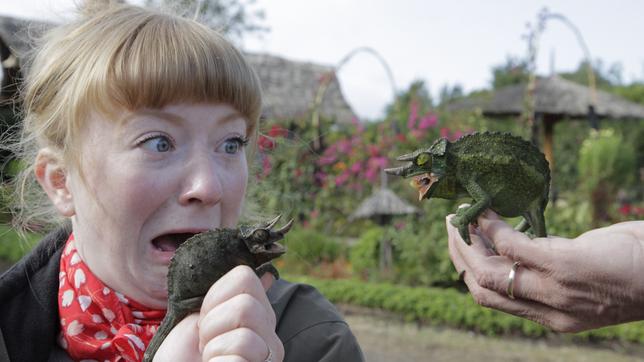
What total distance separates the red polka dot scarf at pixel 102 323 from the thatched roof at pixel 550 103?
14.5m

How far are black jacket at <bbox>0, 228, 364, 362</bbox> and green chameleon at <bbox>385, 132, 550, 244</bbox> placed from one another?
0.89 meters

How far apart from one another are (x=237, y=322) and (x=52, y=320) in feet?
3.90

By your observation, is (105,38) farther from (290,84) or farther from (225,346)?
(290,84)

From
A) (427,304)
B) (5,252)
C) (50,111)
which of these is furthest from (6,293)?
(5,252)

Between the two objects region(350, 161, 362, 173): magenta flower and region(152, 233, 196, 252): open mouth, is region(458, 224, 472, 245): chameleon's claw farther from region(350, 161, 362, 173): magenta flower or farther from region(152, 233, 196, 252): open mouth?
region(350, 161, 362, 173): magenta flower

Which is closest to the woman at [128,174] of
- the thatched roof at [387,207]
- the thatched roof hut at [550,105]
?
the thatched roof at [387,207]

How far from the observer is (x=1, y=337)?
1993 mm

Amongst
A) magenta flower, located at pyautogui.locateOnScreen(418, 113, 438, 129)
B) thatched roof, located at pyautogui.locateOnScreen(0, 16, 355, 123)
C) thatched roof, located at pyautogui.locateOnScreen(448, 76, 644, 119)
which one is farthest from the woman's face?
thatched roof, located at pyautogui.locateOnScreen(0, 16, 355, 123)

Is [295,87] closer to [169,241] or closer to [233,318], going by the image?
[169,241]

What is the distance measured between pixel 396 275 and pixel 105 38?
894cm

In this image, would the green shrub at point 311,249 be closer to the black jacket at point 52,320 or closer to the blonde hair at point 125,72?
the black jacket at point 52,320

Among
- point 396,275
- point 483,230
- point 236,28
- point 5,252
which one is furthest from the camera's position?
point 236,28

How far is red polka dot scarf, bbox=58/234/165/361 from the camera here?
1956mm

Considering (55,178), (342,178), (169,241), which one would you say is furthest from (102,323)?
(342,178)
